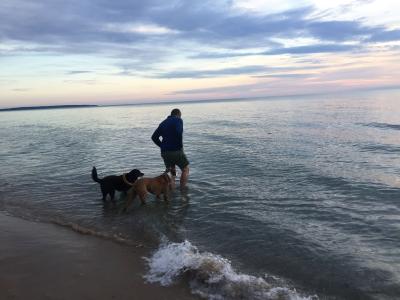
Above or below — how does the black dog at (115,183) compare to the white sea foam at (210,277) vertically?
above

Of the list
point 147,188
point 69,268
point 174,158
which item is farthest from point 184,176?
point 69,268

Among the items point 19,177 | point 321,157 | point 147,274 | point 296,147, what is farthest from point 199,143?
point 147,274

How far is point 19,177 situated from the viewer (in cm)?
1383

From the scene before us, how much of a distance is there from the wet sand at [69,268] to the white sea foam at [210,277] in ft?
0.71

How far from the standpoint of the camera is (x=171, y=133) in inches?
431

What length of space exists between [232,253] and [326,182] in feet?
19.4

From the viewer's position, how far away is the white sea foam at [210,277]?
527 centimetres

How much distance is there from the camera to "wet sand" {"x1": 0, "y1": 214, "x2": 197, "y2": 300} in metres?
5.20

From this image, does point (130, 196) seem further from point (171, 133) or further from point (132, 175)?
point (171, 133)

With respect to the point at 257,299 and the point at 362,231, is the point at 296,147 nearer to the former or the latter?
the point at 362,231

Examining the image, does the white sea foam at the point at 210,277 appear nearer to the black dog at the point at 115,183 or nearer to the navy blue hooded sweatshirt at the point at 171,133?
the black dog at the point at 115,183

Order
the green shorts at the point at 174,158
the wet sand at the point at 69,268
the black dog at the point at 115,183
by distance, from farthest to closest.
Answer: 1. the green shorts at the point at 174,158
2. the black dog at the point at 115,183
3. the wet sand at the point at 69,268

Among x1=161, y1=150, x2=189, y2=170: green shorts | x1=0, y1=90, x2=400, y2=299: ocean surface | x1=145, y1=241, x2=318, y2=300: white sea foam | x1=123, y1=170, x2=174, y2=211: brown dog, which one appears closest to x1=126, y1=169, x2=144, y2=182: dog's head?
x1=123, y1=170, x2=174, y2=211: brown dog

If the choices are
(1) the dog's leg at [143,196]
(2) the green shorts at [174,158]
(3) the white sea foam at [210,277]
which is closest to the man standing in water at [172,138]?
(2) the green shorts at [174,158]
